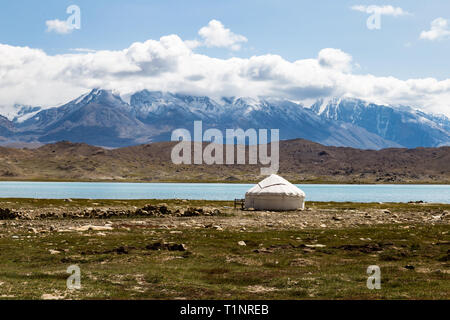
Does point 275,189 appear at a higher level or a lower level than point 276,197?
higher

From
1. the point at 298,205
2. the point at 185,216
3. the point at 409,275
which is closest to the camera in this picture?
the point at 409,275

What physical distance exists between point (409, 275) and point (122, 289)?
27.1ft

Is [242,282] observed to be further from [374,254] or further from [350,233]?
[350,233]

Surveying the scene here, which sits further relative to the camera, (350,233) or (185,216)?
(185,216)

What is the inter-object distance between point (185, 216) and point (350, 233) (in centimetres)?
1698

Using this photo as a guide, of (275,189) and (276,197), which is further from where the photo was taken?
(275,189)

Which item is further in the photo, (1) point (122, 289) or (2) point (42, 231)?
(2) point (42, 231)

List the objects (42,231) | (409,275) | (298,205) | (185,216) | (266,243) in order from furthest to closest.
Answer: (298,205) → (185,216) → (42,231) → (266,243) → (409,275)

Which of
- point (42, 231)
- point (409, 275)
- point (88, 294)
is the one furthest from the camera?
point (42, 231)

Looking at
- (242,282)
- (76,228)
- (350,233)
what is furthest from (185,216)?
(242,282)

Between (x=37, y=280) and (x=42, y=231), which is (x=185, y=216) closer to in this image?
(x=42, y=231)

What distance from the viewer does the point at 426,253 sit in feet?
62.0
